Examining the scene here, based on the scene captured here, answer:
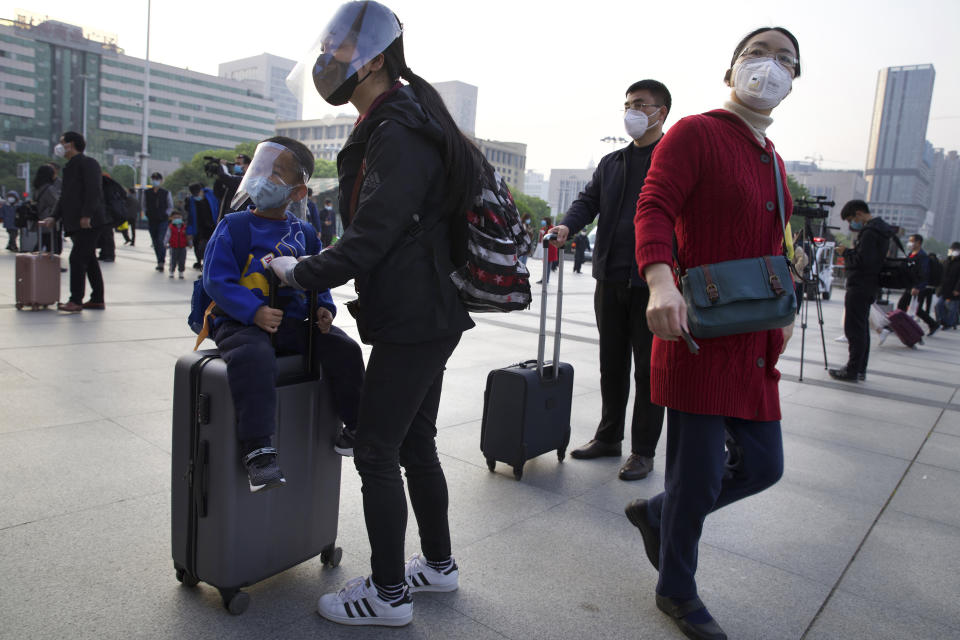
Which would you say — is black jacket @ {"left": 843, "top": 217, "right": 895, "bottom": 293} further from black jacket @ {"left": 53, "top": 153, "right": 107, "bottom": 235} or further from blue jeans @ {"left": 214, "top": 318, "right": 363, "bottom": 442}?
black jacket @ {"left": 53, "top": 153, "right": 107, "bottom": 235}

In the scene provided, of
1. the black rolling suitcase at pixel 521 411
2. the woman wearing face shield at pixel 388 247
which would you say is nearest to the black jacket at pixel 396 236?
the woman wearing face shield at pixel 388 247

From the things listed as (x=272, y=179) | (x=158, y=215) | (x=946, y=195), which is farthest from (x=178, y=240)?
(x=946, y=195)

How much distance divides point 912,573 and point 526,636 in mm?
1782

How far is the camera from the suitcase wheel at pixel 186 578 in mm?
2254

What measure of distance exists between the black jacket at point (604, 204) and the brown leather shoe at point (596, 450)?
1.00 m

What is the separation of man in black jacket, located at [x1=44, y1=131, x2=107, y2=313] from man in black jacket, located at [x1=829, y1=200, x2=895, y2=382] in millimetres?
8558

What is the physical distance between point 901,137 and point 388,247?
568 feet

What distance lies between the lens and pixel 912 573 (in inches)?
111

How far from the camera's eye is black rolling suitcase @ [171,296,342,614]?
2.07 m

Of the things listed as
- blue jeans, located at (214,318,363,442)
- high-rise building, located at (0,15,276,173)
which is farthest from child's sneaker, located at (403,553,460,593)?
high-rise building, located at (0,15,276,173)

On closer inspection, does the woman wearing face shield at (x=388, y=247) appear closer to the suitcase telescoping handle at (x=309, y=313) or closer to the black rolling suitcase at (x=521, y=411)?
the suitcase telescoping handle at (x=309, y=313)

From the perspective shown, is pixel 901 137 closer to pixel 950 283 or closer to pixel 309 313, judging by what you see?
pixel 950 283

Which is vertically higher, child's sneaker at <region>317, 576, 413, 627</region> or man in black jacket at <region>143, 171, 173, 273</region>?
man in black jacket at <region>143, 171, 173, 273</region>

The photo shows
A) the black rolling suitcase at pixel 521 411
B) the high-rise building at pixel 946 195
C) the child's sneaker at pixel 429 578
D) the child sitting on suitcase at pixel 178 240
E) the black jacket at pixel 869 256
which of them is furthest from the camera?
the high-rise building at pixel 946 195
